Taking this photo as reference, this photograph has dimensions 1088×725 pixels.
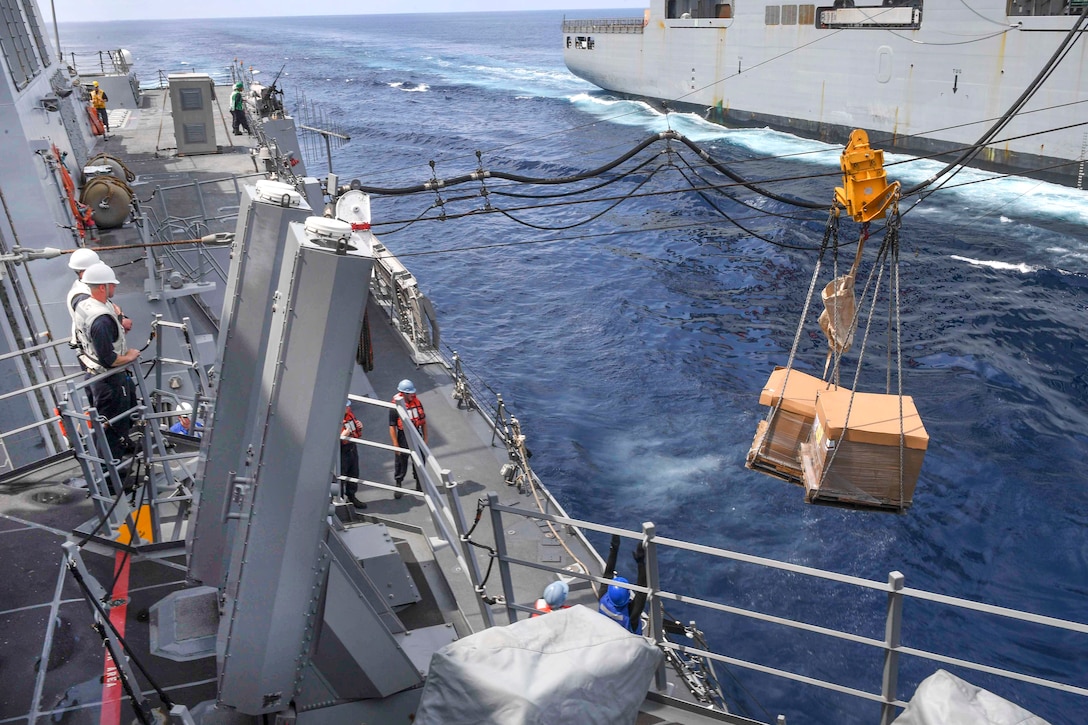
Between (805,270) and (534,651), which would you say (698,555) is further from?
(805,270)

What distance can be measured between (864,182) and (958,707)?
635 cm

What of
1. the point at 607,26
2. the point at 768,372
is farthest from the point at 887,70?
the point at 607,26

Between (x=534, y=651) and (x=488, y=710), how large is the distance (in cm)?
38

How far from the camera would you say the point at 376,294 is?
22.0 m

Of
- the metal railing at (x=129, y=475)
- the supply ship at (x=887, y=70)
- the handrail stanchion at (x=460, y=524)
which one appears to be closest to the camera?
the handrail stanchion at (x=460, y=524)

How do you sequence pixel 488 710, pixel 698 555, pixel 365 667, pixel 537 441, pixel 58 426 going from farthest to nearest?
pixel 537 441, pixel 698 555, pixel 58 426, pixel 365 667, pixel 488 710

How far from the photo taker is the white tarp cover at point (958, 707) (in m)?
3.62

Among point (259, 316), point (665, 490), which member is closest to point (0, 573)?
point (259, 316)

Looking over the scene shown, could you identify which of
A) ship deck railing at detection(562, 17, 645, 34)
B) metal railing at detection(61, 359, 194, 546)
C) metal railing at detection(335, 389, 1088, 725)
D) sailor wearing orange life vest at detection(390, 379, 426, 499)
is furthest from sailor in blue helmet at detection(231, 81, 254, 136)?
ship deck railing at detection(562, 17, 645, 34)

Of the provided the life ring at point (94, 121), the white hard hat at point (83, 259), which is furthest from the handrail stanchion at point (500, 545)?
the life ring at point (94, 121)

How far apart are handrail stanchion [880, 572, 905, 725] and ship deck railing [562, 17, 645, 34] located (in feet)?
205

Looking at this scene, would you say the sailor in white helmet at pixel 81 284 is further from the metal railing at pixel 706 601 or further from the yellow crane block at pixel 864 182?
the yellow crane block at pixel 864 182

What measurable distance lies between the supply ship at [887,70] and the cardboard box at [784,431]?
20.2m

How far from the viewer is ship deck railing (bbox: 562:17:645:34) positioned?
63062 mm
